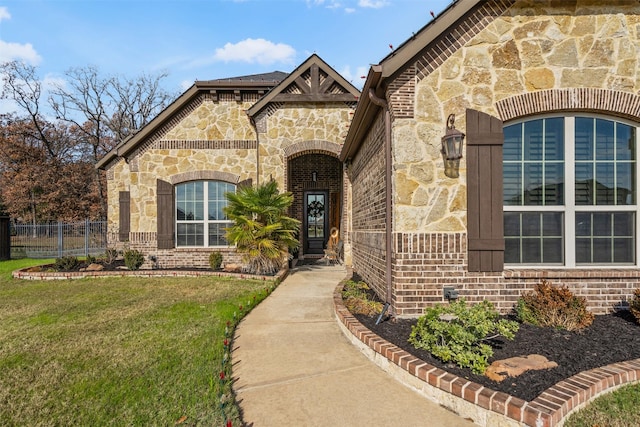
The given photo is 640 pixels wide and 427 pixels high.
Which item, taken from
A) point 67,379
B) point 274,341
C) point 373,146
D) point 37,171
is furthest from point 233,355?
point 37,171

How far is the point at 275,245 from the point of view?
9.05 meters

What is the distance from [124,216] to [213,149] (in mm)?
3619

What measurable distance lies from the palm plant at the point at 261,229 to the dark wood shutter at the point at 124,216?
13.4 ft

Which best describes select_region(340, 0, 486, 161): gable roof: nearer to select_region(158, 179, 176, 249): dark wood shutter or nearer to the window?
the window

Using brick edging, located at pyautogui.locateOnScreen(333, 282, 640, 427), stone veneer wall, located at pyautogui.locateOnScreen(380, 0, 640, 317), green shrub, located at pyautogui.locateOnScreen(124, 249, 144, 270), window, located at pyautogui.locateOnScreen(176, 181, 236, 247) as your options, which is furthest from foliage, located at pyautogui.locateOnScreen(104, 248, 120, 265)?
brick edging, located at pyautogui.locateOnScreen(333, 282, 640, 427)

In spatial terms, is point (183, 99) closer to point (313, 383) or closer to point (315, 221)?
point (315, 221)

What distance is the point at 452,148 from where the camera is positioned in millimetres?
4512

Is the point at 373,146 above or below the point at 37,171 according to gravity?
below

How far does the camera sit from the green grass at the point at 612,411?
257 cm

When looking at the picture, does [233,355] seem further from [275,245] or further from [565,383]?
[275,245]

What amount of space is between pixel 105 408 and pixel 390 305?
3398 millimetres

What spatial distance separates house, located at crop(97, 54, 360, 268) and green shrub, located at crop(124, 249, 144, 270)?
590 millimetres

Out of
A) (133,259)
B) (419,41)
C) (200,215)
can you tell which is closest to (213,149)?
(200,215)

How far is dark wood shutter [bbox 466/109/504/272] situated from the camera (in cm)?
464
